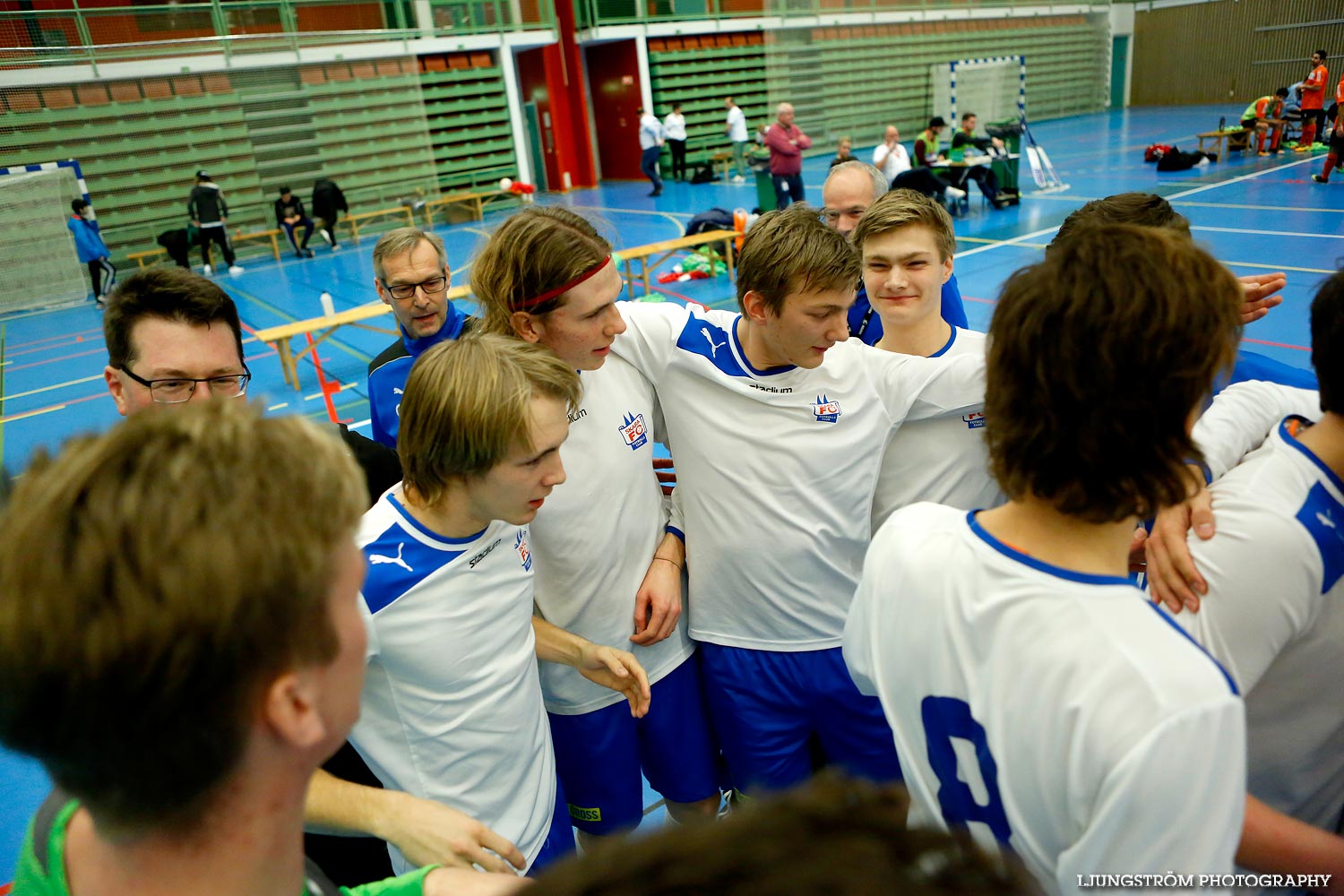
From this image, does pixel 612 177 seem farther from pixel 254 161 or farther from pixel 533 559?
pixel 533 559

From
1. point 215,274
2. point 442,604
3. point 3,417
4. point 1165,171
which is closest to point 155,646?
point 442,604

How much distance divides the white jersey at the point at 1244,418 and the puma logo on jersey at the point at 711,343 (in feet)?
3.97

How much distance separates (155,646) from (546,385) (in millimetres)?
1172

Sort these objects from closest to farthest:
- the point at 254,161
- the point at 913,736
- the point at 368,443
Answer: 1. the point at 913,736
2. the point at 368,443
3. the point at 254,161

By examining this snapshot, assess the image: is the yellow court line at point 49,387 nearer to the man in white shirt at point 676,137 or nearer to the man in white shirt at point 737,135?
the man in white shirt at point 737,135

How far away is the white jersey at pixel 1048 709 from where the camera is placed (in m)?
0.98

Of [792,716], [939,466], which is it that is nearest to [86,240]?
[792,716]

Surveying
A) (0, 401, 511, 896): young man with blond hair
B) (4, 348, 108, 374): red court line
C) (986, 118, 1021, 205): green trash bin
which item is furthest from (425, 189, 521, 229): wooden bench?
(0, 401, 511, 896): young man with blond hair

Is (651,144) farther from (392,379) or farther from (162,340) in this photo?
(162,340)

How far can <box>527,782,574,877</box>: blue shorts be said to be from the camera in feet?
6.51

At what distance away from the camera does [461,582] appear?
180 cm

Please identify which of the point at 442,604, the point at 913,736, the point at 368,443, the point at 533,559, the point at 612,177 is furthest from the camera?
the point at 612,177

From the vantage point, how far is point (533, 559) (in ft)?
7.06

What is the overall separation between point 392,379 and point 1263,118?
68.3 feet
